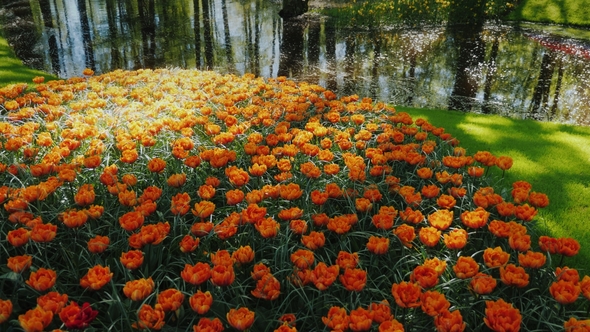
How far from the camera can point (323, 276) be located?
1909 millimetres

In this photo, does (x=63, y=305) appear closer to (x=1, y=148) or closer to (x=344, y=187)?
(x=344, y=187)

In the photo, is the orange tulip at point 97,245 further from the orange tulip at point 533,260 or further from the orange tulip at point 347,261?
the orange tulip at point 533,260

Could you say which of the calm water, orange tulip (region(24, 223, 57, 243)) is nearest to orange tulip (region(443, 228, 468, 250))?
orange tulip (region(24, 223, 57, 243))

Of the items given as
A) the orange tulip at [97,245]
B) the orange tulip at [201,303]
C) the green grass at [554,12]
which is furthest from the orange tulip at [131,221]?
the green grass at [554,12]

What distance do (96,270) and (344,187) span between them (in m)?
1.64

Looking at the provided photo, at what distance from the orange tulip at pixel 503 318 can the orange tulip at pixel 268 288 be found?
0.85 meters

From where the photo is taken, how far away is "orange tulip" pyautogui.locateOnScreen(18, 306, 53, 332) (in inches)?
63.1

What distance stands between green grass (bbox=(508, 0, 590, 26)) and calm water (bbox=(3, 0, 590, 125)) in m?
0.86

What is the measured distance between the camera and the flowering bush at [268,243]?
1.85 metres

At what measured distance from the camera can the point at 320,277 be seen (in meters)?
1.90

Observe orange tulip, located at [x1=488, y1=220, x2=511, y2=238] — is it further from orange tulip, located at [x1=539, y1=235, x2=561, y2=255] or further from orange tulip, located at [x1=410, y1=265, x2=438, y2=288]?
orange tulip, located at [x1=410, y1=265, x2=438, y2=288]

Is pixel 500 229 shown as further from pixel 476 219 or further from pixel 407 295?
pixel 407 295

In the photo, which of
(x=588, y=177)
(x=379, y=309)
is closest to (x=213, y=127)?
(x=379, y=309)

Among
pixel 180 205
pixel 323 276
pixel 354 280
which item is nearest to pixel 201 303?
pixel 323 276
